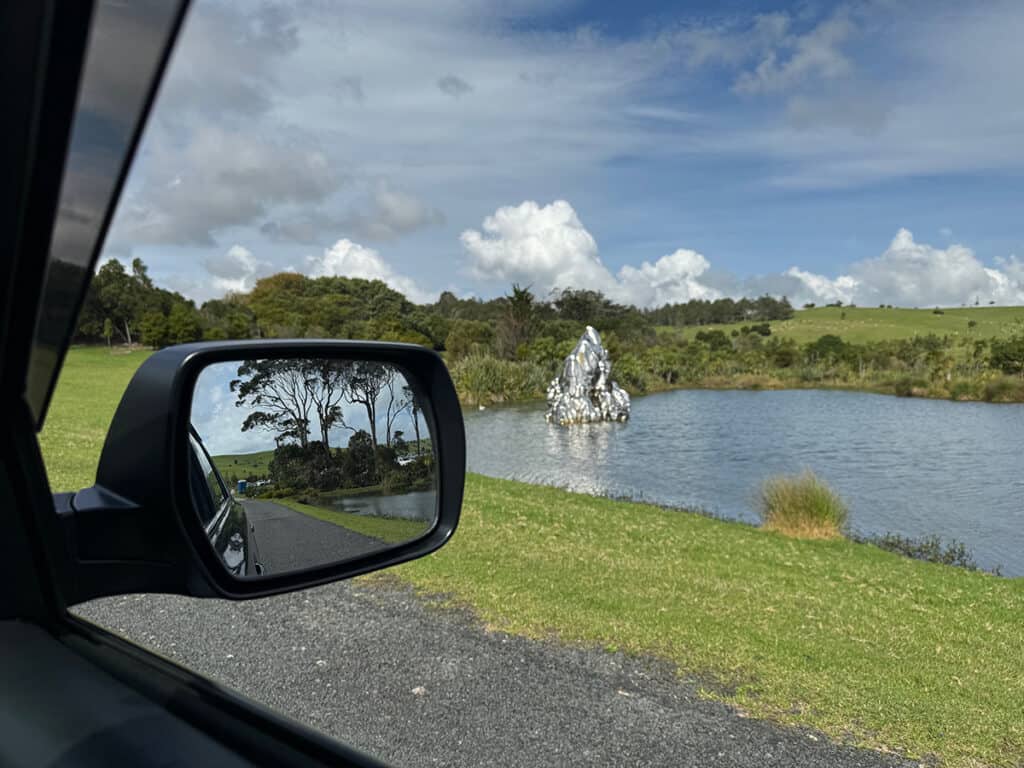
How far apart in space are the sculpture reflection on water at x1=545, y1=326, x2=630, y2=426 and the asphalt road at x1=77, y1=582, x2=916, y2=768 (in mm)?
23350

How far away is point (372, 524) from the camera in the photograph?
163cm

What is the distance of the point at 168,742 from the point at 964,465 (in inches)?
823

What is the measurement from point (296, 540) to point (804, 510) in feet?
34.9

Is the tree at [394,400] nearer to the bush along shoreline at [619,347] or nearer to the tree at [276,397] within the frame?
the tree at [276,397]

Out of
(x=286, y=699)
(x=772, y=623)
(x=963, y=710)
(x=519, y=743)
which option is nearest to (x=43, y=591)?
(x=519, y=743)

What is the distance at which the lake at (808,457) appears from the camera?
1380cm

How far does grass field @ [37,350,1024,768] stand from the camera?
415 centimetres

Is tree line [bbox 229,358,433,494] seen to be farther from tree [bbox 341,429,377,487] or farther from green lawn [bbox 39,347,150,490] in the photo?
green lawn [bbox 39,347,150,490]

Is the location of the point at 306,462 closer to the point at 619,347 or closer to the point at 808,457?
the point at 808,457

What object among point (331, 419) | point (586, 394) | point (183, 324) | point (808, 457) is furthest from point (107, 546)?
point (586, 394)

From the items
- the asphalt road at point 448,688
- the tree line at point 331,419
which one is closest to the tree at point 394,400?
the tree line at point 331,419

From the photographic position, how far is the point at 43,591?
1.03 meters

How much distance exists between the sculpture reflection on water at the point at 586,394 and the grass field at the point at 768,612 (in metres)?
19.1

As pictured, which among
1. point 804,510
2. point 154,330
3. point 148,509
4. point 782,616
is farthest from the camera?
point 804,510
